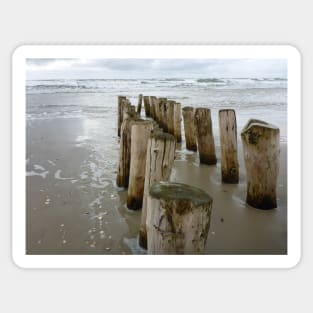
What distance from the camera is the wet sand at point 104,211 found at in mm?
2648

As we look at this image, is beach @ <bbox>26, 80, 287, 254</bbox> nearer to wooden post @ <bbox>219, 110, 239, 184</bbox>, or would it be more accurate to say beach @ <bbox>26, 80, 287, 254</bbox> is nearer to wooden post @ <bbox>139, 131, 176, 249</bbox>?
wooden post @ <bbox>219, 110, 239, 184</bbox>

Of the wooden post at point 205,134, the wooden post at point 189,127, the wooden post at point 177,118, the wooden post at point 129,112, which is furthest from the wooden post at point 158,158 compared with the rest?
the wooden post at point 177,118

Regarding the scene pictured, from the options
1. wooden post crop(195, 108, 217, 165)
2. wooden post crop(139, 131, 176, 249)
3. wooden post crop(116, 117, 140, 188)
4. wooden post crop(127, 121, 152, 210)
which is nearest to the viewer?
wooden post crop(139, 131, 176, 249)

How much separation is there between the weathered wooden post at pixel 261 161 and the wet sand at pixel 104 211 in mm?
120

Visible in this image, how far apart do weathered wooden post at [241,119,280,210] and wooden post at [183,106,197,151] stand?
1.96 metres

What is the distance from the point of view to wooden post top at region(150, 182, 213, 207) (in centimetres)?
177

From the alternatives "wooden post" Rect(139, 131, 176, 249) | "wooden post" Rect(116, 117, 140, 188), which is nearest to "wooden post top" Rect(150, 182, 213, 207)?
"wooden post" Rect(139, 131, 176, 249)

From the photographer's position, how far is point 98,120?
846cm

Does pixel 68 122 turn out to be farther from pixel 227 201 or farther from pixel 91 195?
pixel 227 201
